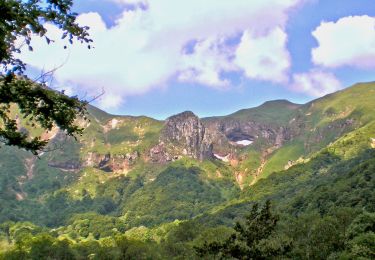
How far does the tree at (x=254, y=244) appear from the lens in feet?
118

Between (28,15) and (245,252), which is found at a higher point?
(28,15)

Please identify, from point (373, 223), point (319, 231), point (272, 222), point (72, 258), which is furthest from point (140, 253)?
point (272, 222)

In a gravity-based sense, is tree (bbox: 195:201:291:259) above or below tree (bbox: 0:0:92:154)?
below

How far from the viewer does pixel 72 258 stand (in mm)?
168875

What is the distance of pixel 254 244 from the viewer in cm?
3650

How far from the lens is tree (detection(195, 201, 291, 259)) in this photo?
35838mm

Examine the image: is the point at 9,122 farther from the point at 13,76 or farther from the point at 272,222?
the point at 272,222

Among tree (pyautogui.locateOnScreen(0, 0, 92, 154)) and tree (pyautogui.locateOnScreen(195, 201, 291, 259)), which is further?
tree (pyautogui.locateOnScreen(195, 201, 291, 259))

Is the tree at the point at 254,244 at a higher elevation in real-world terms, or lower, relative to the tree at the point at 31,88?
lower

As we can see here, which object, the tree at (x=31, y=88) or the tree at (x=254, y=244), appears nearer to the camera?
the tree at (x=31, y=88)

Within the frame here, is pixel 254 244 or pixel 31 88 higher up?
pixel 31 88

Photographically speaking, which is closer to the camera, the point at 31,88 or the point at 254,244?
the point at 31,88

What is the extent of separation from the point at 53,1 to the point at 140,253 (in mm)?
146095

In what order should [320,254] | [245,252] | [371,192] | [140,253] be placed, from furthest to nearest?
[371,192] → [140,253] → [320,254] → [245,252]
